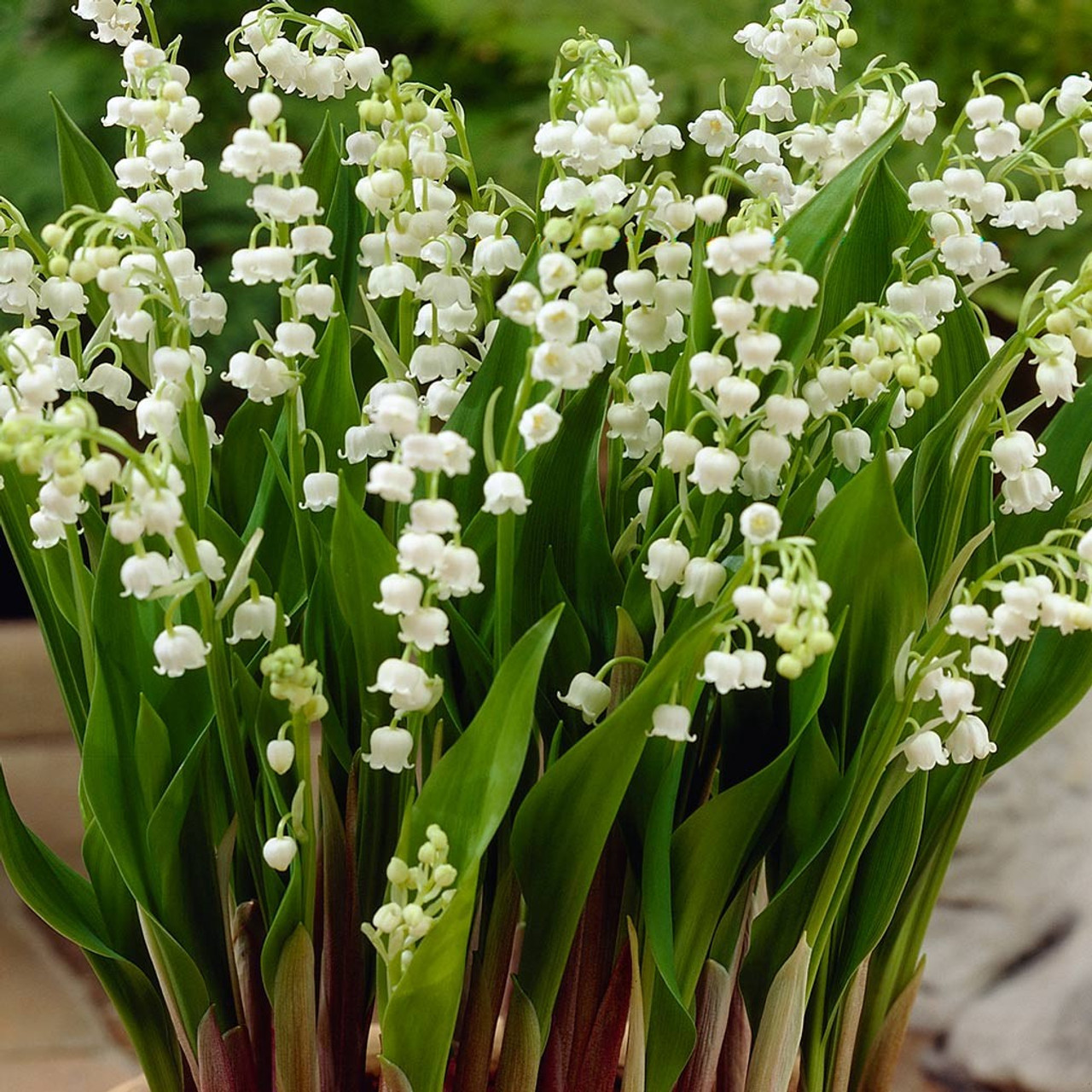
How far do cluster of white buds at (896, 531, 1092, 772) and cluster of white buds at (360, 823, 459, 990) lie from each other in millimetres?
163

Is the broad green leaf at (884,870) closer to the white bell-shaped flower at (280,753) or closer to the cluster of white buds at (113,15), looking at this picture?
the white bell-shaped flower at (280,753)

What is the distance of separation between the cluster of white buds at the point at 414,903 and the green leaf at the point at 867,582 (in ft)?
0.50

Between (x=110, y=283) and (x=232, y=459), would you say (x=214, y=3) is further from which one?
(x=110, y=283)

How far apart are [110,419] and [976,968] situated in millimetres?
1060

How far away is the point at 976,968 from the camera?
1.23 m

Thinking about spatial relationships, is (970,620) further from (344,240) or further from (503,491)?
(344,240)

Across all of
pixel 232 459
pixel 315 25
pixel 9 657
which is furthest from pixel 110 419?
pixel 315 25

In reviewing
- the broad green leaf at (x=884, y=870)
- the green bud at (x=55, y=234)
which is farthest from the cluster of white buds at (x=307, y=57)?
the broad green leaf at (x=884, y=870)

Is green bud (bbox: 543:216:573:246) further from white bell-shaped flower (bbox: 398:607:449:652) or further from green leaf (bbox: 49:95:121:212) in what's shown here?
green leaf (bbox: 49:95:121:212)

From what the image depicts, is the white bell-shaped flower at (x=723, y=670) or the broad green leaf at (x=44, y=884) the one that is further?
the broad green leaf at (x=44, y=884)

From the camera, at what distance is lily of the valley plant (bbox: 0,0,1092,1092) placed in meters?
0.41

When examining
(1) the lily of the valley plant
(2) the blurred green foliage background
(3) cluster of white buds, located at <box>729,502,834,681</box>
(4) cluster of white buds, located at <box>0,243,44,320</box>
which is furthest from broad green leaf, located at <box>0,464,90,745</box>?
(2) the blurred green foliage background

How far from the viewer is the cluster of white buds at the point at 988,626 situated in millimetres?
392

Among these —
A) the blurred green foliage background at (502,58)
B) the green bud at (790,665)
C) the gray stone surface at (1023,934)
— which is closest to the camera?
the green bud at (790,665)
